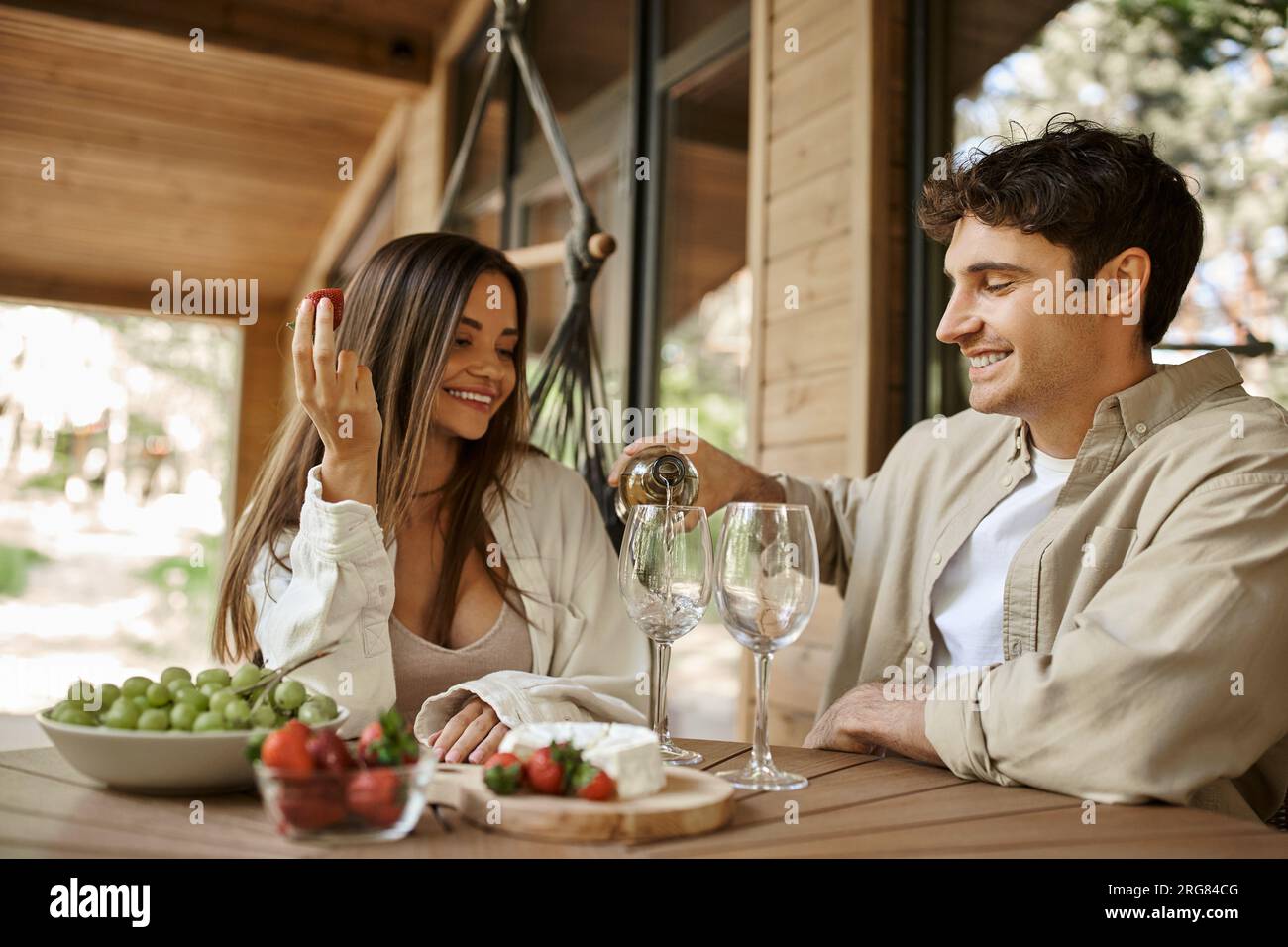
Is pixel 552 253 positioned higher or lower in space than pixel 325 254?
lower

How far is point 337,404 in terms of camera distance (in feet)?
4.44

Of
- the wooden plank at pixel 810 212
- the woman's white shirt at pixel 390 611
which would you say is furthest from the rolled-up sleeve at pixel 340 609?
the wooden plank at pixel 810 212

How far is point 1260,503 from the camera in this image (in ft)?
3.93

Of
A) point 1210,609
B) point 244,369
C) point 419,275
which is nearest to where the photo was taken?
point 1210,609

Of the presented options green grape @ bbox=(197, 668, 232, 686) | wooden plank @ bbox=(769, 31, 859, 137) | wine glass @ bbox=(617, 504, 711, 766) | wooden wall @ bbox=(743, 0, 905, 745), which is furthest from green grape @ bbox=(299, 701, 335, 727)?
wooden plank @ bbox=(769, 31, 859, 137)

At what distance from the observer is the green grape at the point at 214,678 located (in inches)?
41.6

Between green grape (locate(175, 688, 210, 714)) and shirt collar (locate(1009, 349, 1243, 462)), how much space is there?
1.09 metres

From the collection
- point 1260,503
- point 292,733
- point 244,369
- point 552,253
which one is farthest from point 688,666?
point 244,369

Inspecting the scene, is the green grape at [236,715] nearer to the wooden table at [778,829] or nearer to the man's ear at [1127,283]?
the wooden table at [778,829]

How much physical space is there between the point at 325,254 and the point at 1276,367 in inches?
254

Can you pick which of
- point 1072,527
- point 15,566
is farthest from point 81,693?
point 15,566

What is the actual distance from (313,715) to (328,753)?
177 millimetres

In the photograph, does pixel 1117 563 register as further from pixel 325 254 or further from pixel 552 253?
pixel 325 254

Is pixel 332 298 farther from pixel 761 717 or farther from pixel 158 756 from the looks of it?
pixel 761 717
